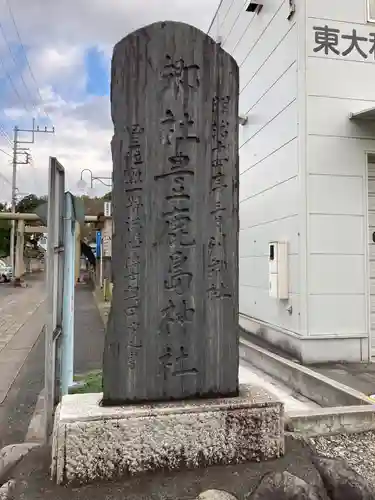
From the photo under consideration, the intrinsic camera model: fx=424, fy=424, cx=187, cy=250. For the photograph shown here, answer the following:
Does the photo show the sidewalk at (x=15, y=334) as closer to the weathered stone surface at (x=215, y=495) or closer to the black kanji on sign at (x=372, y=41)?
the weathered stone surface at (x=215, y=495)

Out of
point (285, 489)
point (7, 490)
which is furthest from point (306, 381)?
point (7, 490)

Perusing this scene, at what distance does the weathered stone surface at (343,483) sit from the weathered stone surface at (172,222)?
0.80 m

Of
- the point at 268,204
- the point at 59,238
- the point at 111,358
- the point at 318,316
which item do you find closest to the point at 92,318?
the point at 268,204

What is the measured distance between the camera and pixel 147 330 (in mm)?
3010

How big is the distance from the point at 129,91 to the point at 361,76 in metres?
5.40

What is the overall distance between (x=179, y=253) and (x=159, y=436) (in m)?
1.23

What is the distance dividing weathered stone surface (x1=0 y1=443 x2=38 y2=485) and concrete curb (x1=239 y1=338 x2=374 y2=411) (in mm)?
3308

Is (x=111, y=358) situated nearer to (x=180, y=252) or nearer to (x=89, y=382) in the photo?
(x=180, y=252)

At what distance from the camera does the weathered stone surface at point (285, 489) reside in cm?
241

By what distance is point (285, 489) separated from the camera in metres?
2.43

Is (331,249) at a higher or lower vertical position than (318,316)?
higher

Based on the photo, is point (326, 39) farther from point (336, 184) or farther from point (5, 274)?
point (5, 274)

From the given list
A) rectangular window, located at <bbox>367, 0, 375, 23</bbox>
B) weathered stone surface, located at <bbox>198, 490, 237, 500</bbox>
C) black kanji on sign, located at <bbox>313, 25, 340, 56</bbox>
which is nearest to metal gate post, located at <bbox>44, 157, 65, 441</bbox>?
weathered stone surface, located at <bbox>198, 490, 237, 500</bbox>

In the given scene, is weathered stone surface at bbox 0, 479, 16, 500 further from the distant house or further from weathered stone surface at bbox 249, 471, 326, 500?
the distant house
